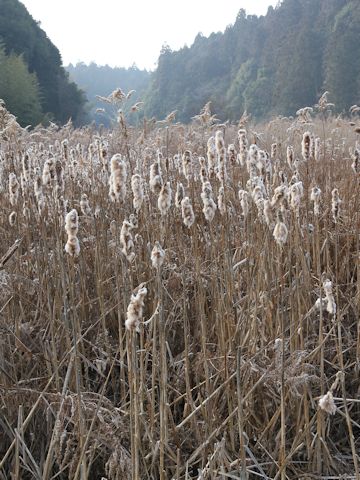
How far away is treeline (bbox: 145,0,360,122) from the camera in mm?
33375

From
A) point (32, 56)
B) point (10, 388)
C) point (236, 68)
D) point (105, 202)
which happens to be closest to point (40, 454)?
point (10, 388)

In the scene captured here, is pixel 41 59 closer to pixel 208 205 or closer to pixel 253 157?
pixel 253 157

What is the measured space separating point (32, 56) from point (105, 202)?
28.8 meters

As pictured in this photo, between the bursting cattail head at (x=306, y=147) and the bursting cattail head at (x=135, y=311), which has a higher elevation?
the bursting cattail head at (x=306, y=147)

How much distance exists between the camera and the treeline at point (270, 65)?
3338 cm

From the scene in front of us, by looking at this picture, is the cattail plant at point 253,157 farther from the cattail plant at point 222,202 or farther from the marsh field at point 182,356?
the cattail plant at point 222,202

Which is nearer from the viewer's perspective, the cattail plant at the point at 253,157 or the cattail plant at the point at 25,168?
the cattail plant at the point at 253,157

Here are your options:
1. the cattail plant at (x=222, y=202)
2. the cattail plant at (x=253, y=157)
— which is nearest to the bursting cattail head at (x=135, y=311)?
the cattail plant at (x=222, y=202)

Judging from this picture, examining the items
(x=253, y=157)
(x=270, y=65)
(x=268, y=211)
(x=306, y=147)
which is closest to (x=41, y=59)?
(x=270, y=65)

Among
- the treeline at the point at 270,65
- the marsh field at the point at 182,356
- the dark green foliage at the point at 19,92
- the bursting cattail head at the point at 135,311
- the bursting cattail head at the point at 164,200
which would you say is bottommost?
the marsh field at the point at 182,356

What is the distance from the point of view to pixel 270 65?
43.0 m

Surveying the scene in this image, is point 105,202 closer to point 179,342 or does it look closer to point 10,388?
point 179,342

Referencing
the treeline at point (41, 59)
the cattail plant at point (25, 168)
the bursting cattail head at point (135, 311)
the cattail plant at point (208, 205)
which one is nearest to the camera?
the bursting cattail head at point (135, 311)

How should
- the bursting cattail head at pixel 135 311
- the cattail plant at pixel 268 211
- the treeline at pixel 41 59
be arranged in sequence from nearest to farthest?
1. the bursting cattail head at pixel 135 311
2. the cattail plant at pixel 268 211
3. the treeline at pixel 41 59
